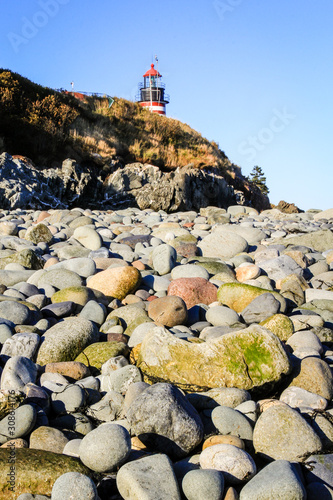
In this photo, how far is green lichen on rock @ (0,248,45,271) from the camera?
5.96 metres

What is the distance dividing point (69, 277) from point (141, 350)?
7.19ft

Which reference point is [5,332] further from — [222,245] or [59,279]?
[222,245]

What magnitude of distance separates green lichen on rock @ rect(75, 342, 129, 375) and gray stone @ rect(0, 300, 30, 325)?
2.72 ft

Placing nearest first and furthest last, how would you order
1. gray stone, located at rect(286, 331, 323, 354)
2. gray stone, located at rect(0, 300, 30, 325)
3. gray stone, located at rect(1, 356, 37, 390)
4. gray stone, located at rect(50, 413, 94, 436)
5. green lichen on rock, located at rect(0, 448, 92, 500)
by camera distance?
1. green lichen on rock, located at rect(0, 448, 92, 500)
2. gray stone, located at rect(50, 413, 94, 436)
3. gray stone, located at rect(1, 356, 37, 390)
4. gray stone, located at rect(286, 331, 323, 354)
5. gray stone, located at rect(0, 300, 30, 325)

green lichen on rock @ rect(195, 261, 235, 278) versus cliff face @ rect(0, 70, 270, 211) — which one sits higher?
cliff face @ rect(0, 70, 270, 211)

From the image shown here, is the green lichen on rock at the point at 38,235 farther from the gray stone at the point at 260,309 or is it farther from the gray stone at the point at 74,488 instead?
the gray stone at the point at 74,488

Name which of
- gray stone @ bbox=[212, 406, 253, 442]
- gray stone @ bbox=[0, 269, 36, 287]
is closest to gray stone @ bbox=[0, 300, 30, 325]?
gray stone @ bbox=[0, 269, 36, 287]

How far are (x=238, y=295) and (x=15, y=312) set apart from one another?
7.75 feet

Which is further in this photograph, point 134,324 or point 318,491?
point 134,324

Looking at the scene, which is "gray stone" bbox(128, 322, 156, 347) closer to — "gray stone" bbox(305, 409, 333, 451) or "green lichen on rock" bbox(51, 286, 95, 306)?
"green lichen on rock" bbox(51, 286, 95, 306)

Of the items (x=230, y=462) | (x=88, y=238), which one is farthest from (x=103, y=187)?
(x=230, y=462)

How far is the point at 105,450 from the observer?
7.34ft

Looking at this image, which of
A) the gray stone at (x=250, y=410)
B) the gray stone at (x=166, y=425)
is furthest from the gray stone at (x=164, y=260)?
the gray stone at (x=166, y=425)

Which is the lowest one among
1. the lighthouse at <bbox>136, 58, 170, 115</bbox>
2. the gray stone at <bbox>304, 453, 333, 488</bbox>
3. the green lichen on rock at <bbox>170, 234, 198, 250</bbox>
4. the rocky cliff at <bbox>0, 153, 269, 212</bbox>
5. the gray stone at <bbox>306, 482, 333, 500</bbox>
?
the gray stone at <bbox>306, 482, 333, 500</bbox>
